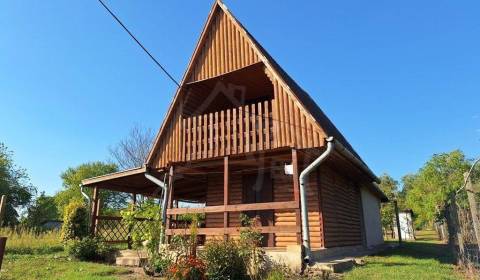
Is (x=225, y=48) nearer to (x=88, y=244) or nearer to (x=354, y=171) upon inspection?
(x=354, y=171)

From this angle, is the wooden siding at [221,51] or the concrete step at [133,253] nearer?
the concrete step at [133,253]

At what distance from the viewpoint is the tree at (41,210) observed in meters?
44.1

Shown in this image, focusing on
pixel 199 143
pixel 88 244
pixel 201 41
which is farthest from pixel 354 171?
pixel 88 244

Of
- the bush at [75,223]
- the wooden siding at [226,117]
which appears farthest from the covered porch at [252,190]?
the bush at [75,223]

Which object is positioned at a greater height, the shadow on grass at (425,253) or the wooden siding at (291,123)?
the wooden siding at (291,123)

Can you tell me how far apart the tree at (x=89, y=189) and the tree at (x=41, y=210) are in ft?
5.33

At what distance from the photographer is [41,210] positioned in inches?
1838

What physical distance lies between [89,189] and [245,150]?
4234 centimetres

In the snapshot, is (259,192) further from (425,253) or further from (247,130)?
(425,253)

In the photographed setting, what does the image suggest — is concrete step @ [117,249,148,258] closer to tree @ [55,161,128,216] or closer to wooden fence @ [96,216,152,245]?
wooden fence @ [96,216,152,245]

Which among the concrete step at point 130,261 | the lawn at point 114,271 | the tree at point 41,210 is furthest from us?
the tree at point 41,210

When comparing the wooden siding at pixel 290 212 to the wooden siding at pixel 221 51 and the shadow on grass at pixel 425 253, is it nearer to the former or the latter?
the shadow on grass at pixel 425 253


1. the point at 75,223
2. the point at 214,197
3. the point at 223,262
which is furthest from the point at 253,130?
the point at 75,223

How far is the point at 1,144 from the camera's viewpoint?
4544 cm
